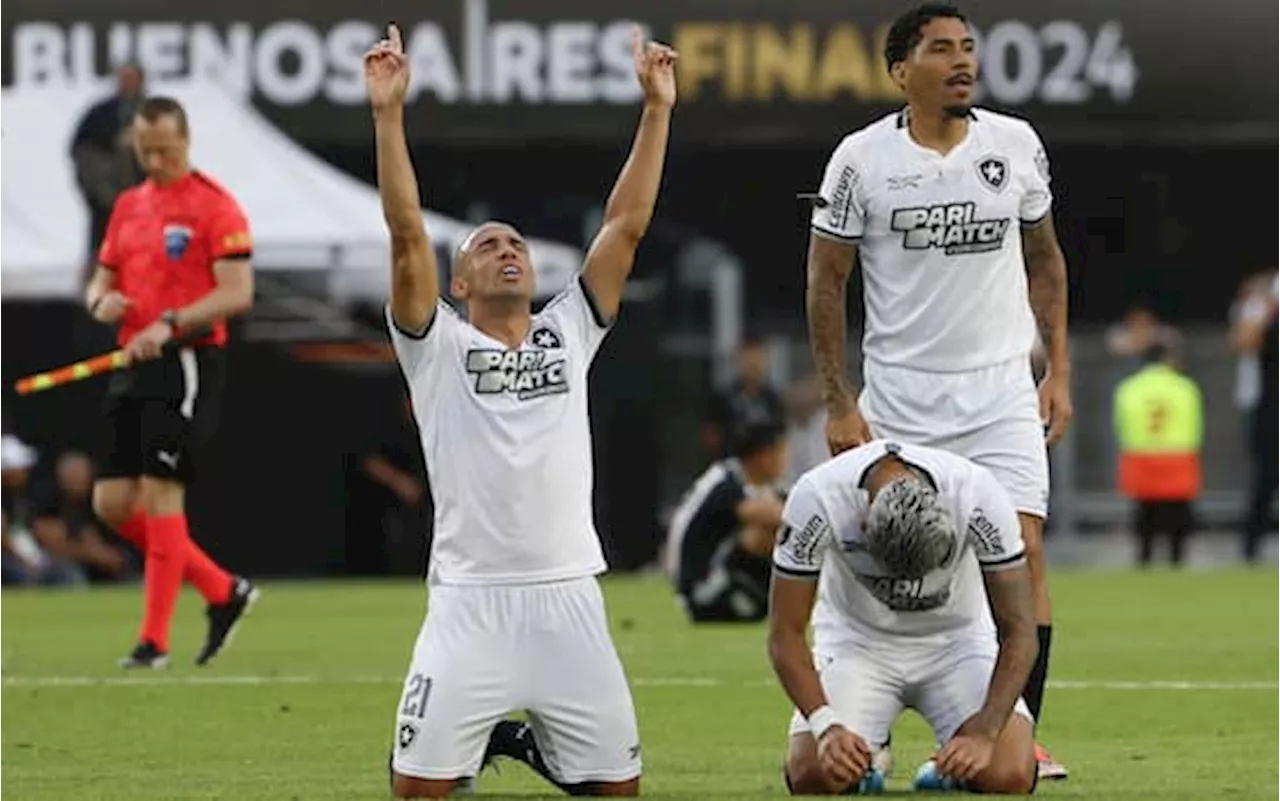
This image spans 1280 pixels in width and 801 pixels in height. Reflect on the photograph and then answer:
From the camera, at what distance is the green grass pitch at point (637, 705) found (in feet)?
35.9

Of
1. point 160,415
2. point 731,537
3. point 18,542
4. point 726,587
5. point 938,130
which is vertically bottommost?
point 18,542

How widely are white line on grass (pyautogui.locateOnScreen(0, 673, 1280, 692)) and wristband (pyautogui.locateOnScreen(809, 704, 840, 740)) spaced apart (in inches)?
173

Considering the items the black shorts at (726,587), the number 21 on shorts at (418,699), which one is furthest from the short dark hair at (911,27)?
the black shorts at (726,587)

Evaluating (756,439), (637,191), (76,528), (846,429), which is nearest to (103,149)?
(76,528)

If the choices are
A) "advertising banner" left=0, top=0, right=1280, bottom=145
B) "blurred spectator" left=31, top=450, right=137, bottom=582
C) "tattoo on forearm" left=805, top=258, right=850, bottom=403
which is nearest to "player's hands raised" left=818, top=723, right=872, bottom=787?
"tattoo on forearm" left=805, top=258, right=850, bottom=403

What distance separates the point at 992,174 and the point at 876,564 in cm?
159

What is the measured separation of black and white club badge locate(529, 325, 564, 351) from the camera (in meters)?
10.4

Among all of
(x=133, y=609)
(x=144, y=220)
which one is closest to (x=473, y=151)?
(x=133, y=609)

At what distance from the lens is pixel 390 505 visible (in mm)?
26984

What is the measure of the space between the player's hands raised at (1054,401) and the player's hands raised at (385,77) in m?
2.57

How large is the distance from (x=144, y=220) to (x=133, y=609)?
655cm

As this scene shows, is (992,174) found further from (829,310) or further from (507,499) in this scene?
(507,499)

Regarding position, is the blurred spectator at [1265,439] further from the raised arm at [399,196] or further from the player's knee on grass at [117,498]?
the raised arm at [399,196]

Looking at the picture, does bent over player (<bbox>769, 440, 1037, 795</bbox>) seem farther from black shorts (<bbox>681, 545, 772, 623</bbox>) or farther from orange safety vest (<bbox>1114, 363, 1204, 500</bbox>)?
orange safety vest (<bbox>1114, 363, 1204, 500</bbox>)
